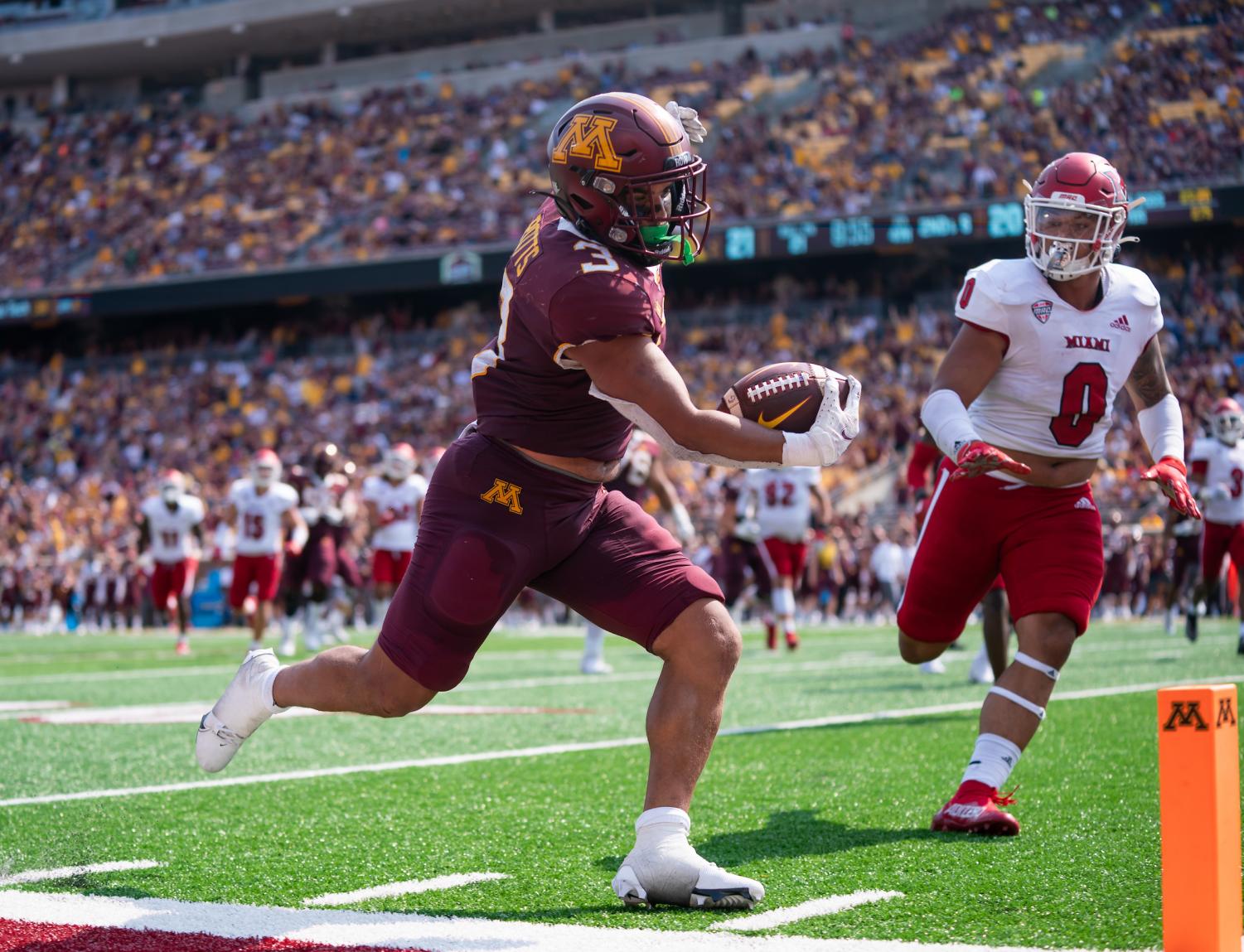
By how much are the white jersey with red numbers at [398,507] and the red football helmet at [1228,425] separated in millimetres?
7170

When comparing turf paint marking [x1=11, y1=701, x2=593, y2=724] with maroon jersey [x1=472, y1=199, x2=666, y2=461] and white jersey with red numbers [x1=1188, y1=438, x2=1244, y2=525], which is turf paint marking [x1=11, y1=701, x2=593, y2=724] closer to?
maroon jersey [x1=472, y1=199, x2=666, y2=461]

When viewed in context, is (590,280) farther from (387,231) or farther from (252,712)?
(387,231)

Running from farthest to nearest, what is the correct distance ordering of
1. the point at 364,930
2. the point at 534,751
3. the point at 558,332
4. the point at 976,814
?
the point at 534,751, the point at 976,814, the point at 558,332, the point at 364,930

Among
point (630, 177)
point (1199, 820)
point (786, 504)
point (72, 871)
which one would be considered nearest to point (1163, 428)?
point (630, 177)

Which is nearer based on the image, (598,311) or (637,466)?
(598,311)

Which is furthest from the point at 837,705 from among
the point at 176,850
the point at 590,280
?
the point at 590,280

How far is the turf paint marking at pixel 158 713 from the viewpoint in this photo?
7484 millimetres

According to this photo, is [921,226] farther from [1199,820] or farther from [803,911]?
[1199,820]

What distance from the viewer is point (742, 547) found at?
15.0 metres

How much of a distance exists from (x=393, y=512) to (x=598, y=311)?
11117mm

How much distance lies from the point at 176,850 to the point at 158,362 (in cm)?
3040

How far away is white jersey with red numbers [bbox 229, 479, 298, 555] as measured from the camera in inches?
543

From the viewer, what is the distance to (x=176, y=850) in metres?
3.93

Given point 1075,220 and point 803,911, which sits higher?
point 1075,220
